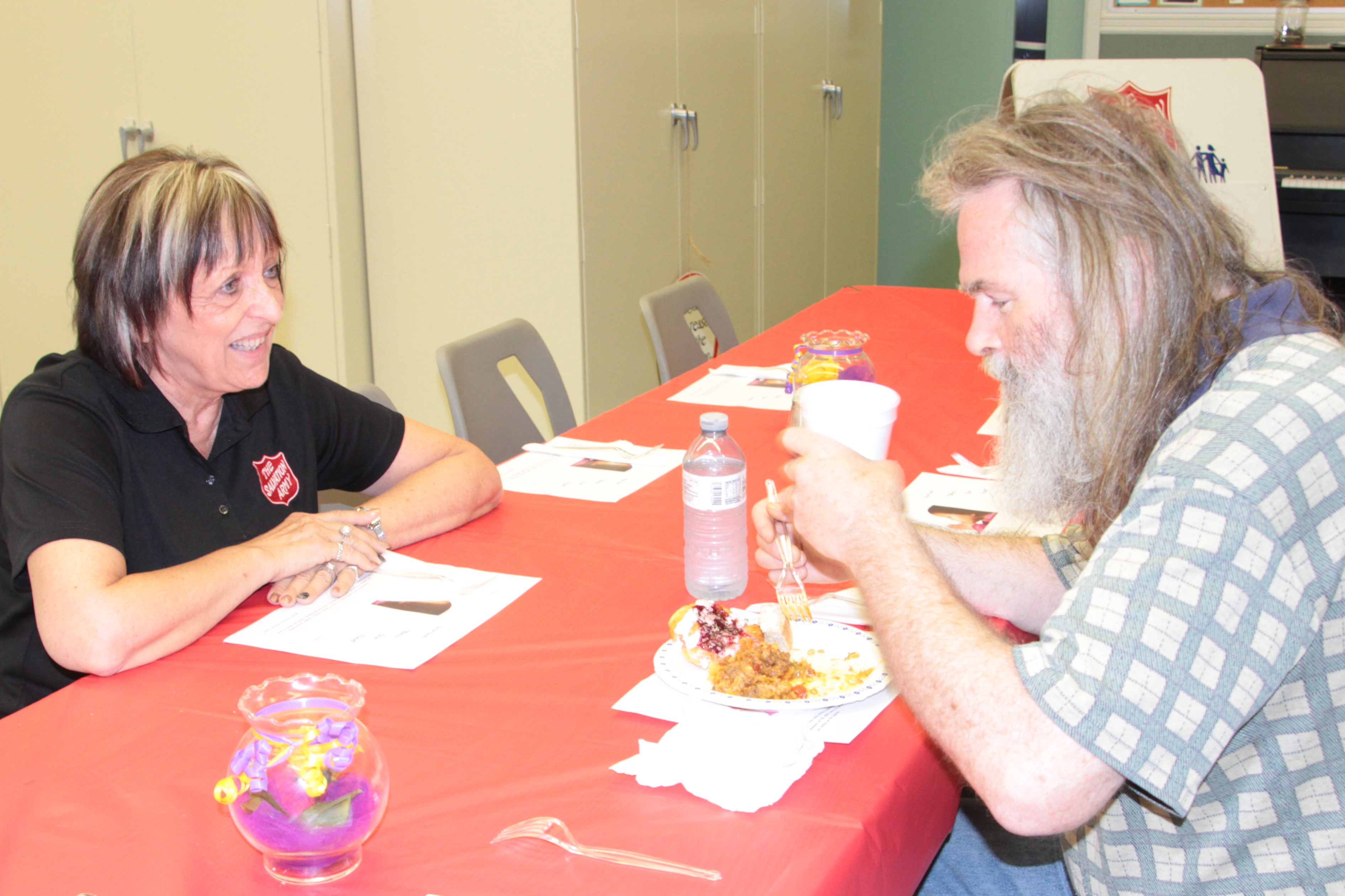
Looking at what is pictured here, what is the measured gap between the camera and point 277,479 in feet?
5.64

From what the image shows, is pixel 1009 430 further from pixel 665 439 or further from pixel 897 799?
pixel 665 439

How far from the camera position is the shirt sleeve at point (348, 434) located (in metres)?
1.83

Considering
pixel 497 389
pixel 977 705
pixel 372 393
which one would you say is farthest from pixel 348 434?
pixel 977 705

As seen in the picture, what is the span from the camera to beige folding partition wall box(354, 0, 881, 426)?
11.7 feet

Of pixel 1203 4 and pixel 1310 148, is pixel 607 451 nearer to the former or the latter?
pixel 1310 148

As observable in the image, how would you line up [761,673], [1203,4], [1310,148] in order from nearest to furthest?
[761,673] → [1310,148] → [1203,4]

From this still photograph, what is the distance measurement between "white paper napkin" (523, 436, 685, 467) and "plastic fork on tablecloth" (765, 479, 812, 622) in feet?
1.82

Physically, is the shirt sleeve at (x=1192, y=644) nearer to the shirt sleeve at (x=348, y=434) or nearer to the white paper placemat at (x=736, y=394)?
the shirt sleeve at (x=348, y=434)

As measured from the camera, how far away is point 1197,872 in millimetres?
1025

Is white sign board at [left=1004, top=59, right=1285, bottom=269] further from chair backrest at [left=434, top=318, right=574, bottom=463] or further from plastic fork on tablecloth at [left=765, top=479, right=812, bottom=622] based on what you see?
plastic fork on tablecloth at [left=765, top=479, right=812, bottom=622]

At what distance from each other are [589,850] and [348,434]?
1.08 m

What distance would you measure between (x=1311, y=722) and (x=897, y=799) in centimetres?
36

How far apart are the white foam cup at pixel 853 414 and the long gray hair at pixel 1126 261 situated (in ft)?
0.98

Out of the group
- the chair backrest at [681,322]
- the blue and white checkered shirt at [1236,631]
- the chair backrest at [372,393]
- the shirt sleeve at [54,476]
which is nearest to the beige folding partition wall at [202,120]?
the chair backrest at [681,322]
